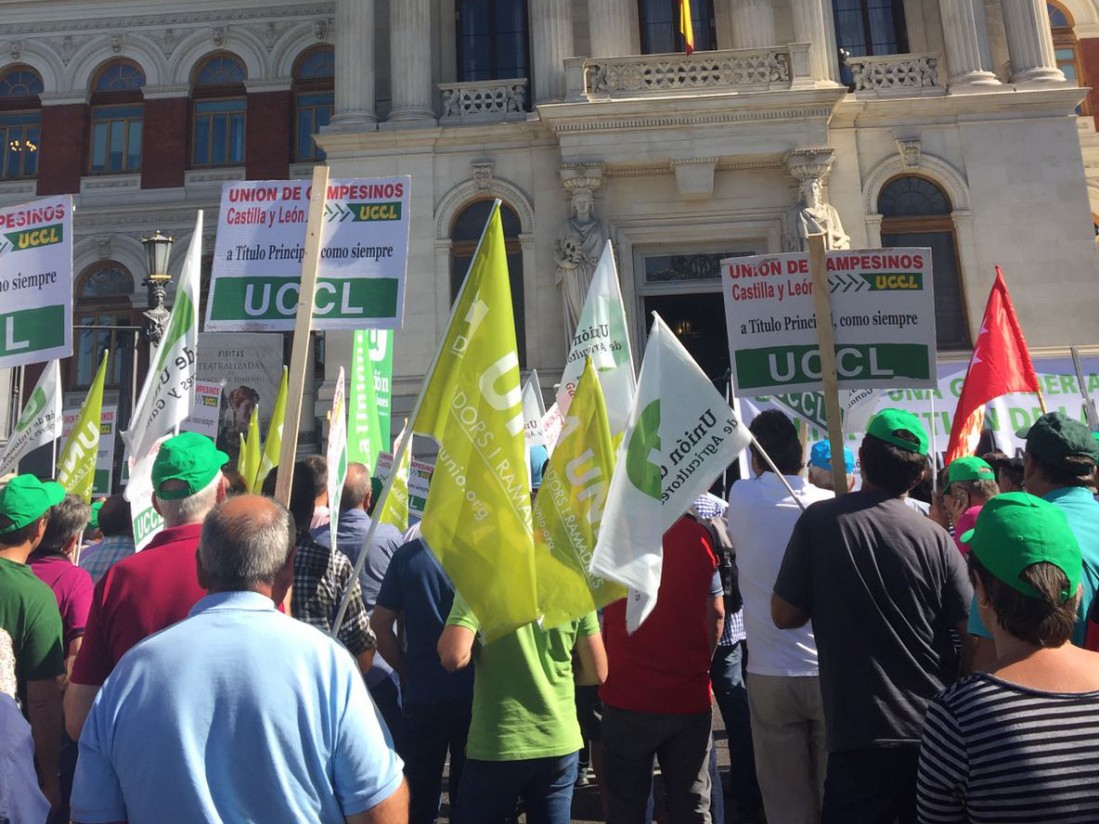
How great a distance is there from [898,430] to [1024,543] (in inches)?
51.1

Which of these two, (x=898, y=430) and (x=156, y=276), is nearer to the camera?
(x=898, y=430)

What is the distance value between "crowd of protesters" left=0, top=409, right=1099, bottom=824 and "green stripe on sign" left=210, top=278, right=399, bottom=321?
1.02 m

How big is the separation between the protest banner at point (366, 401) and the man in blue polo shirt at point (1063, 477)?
→ 544 cm

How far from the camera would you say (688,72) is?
1582 cm

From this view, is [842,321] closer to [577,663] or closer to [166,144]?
[577,663]

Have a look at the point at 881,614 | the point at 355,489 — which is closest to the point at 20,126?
the point at 355,489

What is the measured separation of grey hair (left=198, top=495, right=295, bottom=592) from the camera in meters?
2.37

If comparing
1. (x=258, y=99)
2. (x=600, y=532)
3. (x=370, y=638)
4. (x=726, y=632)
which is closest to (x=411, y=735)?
(x=370, y=638)

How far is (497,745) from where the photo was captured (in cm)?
348

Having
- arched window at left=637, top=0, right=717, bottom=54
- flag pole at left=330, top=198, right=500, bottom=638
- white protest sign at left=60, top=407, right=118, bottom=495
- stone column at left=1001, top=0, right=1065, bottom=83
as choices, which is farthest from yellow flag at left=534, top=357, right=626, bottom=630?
stone column at left=1001, top=0, right=1065, bottom=83

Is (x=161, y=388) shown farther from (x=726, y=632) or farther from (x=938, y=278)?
(x=938, y=278)

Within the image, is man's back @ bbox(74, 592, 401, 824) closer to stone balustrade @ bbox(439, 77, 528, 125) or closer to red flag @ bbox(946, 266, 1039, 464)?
red flag @ bbox(946, 266, 1039, 464)

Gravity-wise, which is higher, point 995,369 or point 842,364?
point 995,369

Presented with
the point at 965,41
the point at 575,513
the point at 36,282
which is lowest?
the point at 575,513
